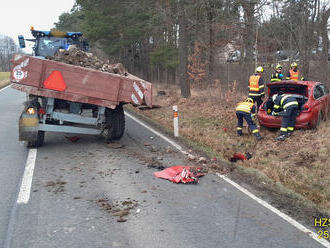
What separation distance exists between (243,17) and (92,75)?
40.5 feet

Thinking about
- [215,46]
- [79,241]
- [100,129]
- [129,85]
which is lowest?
[79,241]

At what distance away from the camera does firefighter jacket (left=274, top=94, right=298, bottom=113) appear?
25.8ft

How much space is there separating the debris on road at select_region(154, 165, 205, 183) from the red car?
3488 millimetres

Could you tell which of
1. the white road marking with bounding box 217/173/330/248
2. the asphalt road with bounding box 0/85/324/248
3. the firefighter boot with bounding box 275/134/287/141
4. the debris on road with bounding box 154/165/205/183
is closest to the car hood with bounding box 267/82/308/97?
the firefighter boot with bounding box 275/134/287/141

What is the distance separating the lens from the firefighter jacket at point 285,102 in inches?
309

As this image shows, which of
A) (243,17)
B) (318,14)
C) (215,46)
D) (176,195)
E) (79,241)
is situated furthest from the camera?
(215,46)

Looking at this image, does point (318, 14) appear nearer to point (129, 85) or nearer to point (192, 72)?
point (129, 85)

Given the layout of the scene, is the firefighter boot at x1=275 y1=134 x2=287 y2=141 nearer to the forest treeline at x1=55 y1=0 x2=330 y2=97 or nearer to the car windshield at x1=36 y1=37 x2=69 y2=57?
the forest treeline at x1=55 y1=0 x2=330 y2=97

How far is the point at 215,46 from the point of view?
19.3m

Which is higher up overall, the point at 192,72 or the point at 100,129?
the point at 192,72

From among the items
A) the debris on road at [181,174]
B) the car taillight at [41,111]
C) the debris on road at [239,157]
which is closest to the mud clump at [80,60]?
the car taillight at [41,111]

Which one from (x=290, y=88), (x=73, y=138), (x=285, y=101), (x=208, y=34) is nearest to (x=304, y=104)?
(x=285, y=101)

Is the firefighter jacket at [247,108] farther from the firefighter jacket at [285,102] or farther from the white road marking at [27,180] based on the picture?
the white road marking at [27,180]

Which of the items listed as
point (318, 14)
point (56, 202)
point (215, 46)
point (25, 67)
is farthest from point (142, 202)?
point (215, 46)
